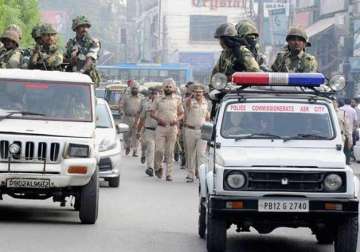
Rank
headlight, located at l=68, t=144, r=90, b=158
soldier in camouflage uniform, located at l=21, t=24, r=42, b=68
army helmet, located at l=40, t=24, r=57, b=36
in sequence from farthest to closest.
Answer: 1. soldier in camouflage uniform, located at l=21, t=24, r=42, b=68
2. army helmet, located at l=40, t=24, r=57, b=36
3. headlight, located at l=68, t=144, r=90, b=158

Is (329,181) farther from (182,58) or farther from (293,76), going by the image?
(182,58)

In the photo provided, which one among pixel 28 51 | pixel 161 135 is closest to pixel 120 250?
pixel 28 51

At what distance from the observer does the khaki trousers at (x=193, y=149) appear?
23.4 metres

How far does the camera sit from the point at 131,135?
1304 inches

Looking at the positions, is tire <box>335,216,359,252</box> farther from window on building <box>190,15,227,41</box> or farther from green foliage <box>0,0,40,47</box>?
window on building <box>190,15,227,41</box>

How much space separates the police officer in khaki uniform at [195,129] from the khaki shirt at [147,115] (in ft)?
5.58

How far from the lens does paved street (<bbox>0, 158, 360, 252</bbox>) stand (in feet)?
41.6

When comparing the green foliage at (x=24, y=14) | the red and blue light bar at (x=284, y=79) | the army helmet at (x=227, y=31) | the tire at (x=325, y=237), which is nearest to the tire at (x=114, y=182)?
the army helmet at (x=227, y=31)

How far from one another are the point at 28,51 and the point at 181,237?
17.1 feet

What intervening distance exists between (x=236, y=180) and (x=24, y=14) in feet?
119

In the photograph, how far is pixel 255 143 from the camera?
1206 cm

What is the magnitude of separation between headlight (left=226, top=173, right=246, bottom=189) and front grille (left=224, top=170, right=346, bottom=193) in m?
0.04

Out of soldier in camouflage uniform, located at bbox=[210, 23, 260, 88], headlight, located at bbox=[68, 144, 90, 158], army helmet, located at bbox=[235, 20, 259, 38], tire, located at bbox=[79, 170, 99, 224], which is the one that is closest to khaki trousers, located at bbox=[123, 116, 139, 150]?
army helmet, located at bbox=[235, 20, 259, 38]

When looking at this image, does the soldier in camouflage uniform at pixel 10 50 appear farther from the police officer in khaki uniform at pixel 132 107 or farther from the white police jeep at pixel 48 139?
the police officer in khaki uniform at pixel 132 107
